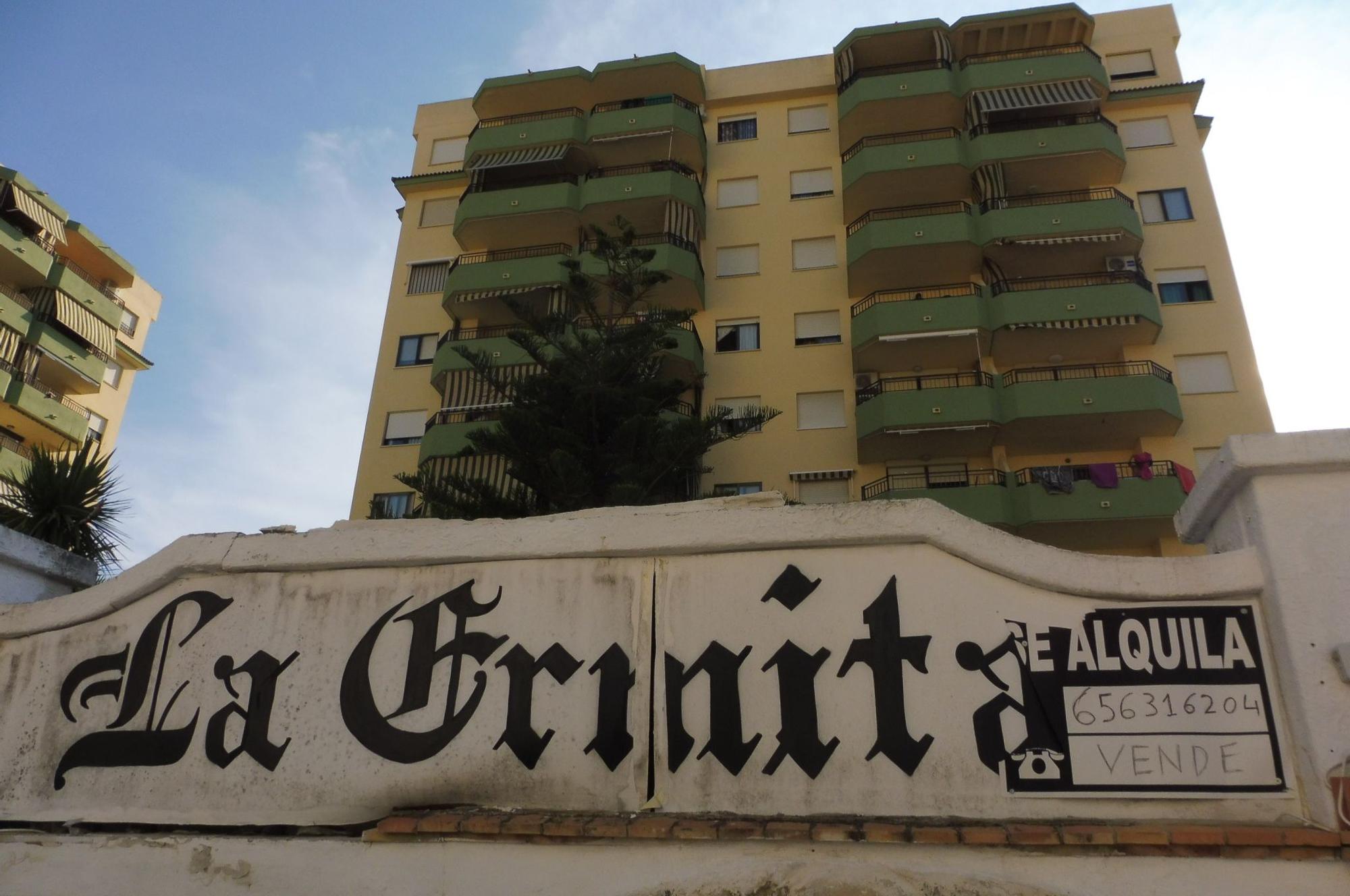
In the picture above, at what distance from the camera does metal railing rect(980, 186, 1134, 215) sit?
70.6ft

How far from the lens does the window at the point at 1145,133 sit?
75.8 feet

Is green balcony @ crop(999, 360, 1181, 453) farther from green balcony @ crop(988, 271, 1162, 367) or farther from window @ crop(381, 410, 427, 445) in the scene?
window @ crop(381, 410, 427, 445)

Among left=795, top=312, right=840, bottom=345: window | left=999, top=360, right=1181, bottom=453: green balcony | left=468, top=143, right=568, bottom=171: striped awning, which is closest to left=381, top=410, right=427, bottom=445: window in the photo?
left=468, top=143, right=568, bottom=171: striped awning

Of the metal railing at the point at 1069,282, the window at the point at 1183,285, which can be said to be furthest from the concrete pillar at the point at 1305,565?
the window at the point at 1183,285

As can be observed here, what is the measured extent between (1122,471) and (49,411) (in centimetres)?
2857

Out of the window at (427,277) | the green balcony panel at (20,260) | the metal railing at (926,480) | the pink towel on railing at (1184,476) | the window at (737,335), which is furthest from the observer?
the green balcony panel at (20,260)

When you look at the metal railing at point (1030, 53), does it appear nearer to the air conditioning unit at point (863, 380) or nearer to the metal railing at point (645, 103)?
the metal railing at point (645, 103)

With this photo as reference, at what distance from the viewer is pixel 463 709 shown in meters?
4.71

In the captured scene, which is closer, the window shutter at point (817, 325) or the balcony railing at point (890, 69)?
the window shutter at point (817, 325)

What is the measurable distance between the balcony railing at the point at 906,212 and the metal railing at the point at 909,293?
5.21ft

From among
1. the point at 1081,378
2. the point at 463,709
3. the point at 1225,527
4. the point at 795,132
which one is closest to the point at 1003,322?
the point at 1081,378

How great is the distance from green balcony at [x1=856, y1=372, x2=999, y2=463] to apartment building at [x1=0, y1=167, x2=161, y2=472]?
72.7 ft

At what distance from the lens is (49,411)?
27.0 meters

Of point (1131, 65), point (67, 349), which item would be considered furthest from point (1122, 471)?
point (67, 349)
